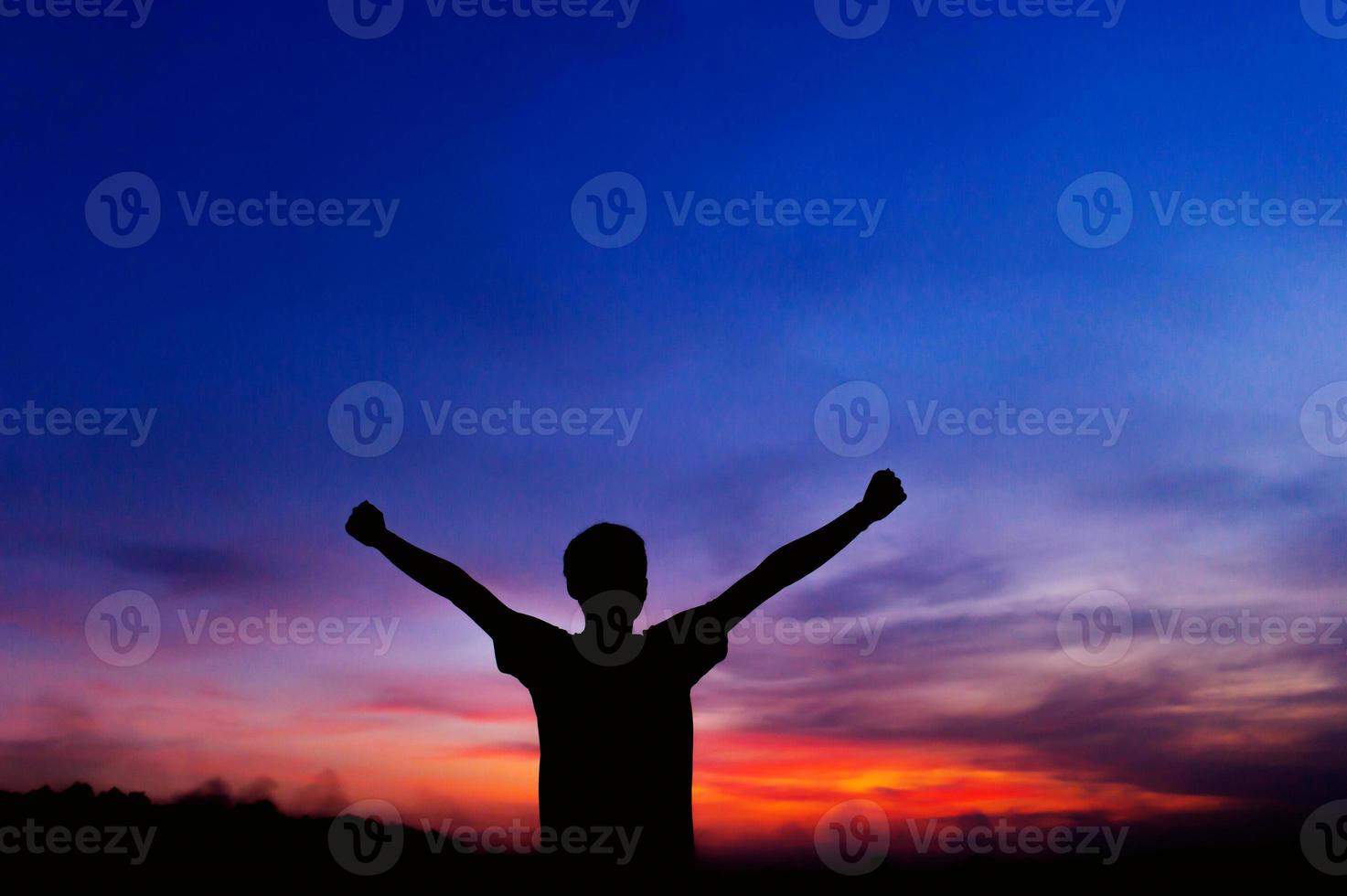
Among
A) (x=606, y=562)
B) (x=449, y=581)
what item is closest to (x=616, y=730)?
(x=606, y=562)

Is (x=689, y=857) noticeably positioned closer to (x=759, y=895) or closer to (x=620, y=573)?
(x=620, y=573)

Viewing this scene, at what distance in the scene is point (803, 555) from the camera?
3094mm

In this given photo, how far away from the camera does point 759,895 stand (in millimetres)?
9008

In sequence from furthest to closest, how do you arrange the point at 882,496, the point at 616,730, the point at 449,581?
the point at 882,496 → the point at 449,581 → the point at 616,730

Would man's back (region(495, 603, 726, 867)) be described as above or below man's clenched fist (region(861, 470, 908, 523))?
below

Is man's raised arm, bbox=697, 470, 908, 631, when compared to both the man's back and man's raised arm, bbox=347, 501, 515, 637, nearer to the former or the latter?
the man's back

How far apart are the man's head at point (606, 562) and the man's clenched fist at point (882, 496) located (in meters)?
0.81

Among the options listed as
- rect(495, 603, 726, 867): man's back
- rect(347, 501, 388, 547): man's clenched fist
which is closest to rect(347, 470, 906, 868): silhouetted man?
rect(495, 603, 726, 867): man's back

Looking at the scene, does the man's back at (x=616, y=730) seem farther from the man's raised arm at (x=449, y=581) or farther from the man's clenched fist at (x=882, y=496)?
the man's clenched fist at (x=882, y=496)

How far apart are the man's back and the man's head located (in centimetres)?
18

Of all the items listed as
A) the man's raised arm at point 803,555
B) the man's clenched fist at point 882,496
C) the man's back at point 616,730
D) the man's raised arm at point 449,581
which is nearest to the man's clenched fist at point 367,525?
the man's raised arm at point 449,581

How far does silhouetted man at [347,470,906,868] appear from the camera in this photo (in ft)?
9.39

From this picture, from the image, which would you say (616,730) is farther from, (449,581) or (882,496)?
(882,496)

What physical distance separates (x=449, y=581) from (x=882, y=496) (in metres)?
1.52
